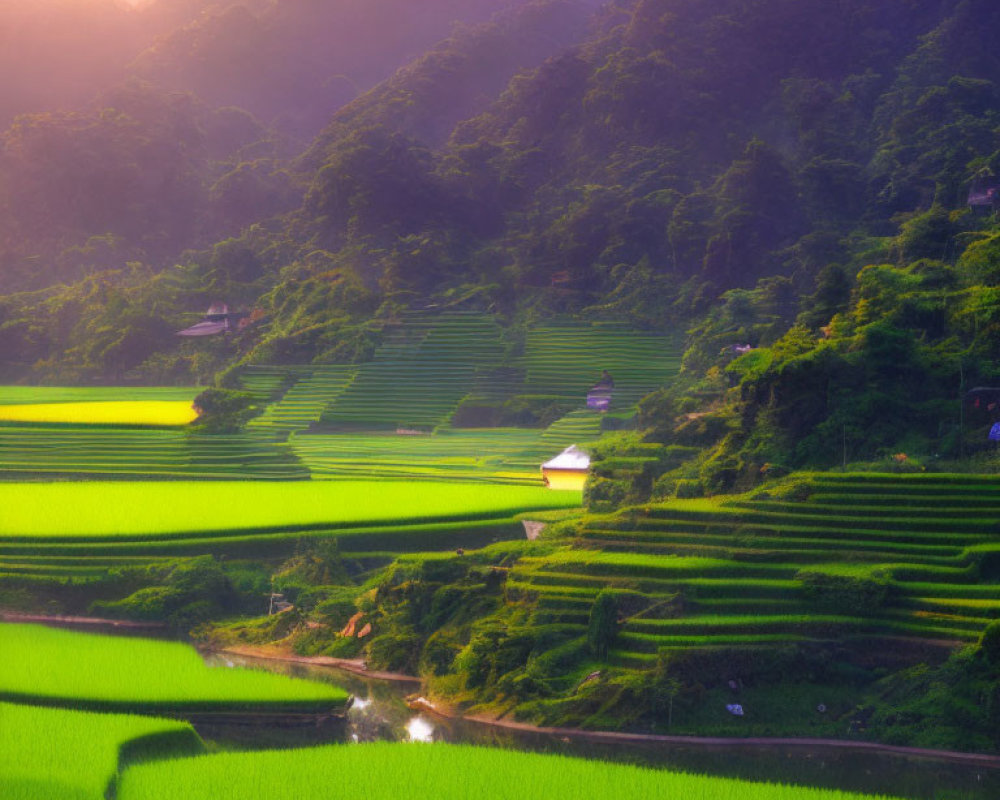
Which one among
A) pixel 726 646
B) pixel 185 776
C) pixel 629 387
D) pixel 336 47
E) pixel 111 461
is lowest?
pixel 185 776

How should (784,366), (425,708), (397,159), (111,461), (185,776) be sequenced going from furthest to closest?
(397,159)
(111,461)
(784,366)
(425,708)
(185,776)

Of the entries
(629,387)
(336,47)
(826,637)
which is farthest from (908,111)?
(336,47)

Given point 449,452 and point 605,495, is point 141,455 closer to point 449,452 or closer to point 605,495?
point 449,452

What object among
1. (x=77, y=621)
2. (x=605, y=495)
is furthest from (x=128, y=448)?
(x=605, y=495)

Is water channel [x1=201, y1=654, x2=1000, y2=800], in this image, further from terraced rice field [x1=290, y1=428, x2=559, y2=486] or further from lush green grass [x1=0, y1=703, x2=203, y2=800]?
terraced rice field [x1=290, y1=428, x2=559, y2=486]

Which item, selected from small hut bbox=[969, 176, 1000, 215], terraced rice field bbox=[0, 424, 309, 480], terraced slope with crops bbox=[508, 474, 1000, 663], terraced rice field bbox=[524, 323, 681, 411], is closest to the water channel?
terraced slope with crops bbox=[508, 474, 1000, 663]

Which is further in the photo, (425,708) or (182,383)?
(182,383)

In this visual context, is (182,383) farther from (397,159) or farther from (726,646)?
(726,646)

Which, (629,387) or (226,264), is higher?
(226,264)
